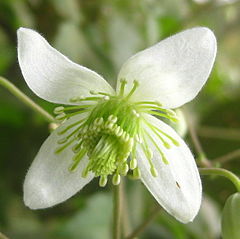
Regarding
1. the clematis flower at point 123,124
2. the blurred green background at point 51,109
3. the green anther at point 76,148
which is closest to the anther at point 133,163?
the clematis flower at point 123,124

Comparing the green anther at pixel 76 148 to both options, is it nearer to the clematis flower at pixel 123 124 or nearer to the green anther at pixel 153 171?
the clematis flower at pixel 123 124

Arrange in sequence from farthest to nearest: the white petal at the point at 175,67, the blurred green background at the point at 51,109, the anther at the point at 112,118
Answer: the blurred green background at the point at 51,109 → the anther at the point at 112,118 → the white petal at the point at 175,67

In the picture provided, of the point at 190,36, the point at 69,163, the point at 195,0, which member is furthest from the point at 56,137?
the point at 195,0

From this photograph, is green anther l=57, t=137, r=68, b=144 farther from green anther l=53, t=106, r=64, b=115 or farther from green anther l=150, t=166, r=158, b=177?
green anther l=150, t=166, r=158, b=177

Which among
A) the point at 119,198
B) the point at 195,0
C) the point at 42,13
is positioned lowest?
the point at 195,0

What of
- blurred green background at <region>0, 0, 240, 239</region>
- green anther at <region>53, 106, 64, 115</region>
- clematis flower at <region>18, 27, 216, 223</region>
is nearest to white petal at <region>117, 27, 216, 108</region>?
clematis flower at <region>18, 27, 216, 223</region>

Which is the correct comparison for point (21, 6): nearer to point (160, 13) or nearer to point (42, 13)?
point (42, 13)

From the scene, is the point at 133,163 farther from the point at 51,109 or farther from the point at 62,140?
A: the point at 51,109
